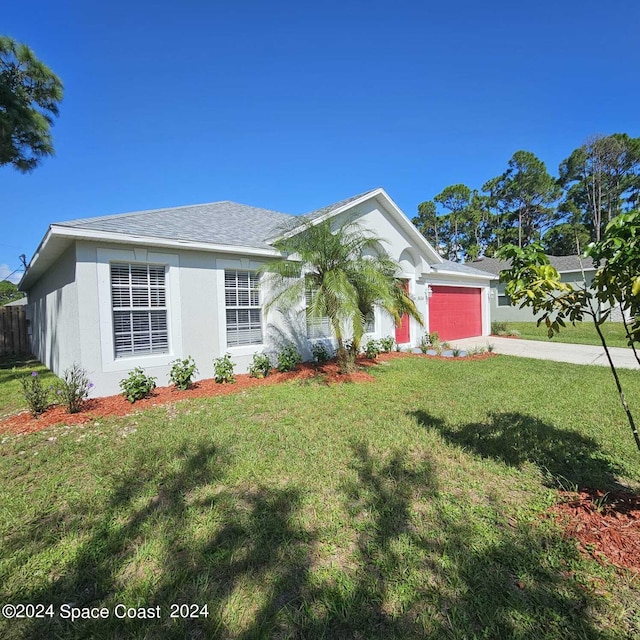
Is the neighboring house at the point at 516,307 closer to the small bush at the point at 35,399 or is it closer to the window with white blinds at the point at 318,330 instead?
the window with white blinds at the point at 318,330

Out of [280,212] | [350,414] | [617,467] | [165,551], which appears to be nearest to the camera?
[165,551]

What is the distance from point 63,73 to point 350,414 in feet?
45.0

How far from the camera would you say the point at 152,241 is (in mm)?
6887

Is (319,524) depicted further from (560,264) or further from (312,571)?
(560,264)

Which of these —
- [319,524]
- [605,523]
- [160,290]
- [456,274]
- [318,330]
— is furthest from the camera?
[456,274]

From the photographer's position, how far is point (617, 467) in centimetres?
352

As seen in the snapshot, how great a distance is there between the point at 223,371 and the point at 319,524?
5491 mm

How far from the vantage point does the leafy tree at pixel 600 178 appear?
102 feet

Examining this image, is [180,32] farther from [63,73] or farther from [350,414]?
[350,414]

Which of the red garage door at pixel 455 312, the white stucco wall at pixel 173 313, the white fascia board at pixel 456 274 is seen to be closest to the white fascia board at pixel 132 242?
the white stucco wall at pixel 173 313

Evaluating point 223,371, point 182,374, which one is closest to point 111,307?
point 182,374

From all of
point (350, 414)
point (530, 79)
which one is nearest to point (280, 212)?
point (530, 79)

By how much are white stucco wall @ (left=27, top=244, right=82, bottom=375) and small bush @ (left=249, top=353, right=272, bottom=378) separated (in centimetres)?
372

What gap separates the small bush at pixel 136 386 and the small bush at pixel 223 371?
1500 millimetres
